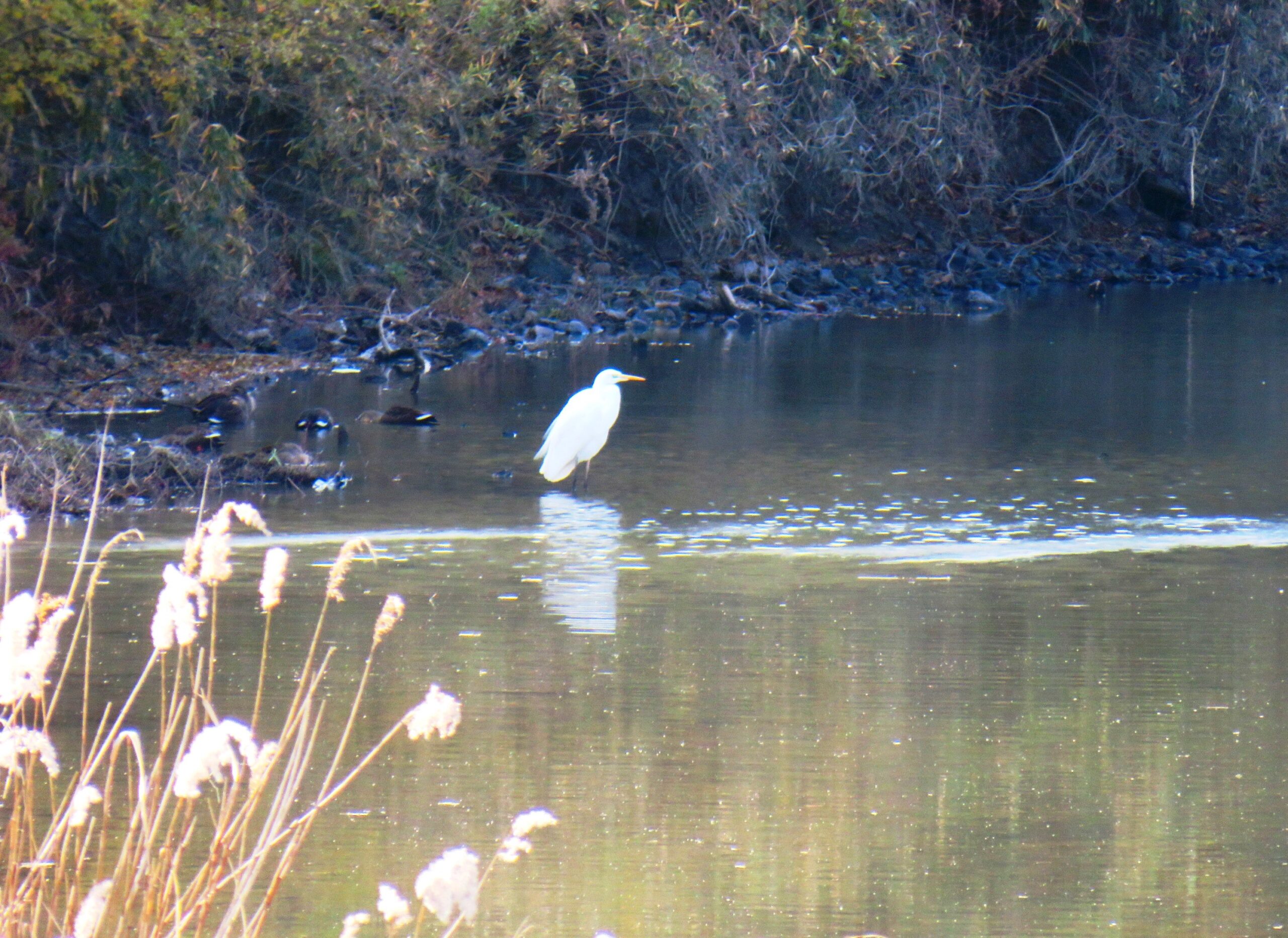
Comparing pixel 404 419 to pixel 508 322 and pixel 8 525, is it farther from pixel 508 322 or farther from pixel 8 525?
pixel 8 525

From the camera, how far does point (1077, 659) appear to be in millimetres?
6777

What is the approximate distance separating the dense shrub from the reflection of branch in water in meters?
5.52

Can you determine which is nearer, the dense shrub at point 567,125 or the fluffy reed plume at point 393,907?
the fluffy reed plume at point 393,907

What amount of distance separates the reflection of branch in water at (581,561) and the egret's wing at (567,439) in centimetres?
15

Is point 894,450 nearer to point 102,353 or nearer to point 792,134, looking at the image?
point 102,353

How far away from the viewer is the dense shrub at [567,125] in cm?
1444

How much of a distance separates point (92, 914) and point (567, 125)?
57.4 feet

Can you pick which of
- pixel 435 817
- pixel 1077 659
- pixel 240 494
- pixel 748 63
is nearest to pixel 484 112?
pixel 748 63

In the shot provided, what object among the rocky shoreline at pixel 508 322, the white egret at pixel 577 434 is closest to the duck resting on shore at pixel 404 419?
the rocky shoreline at pixel 508 322

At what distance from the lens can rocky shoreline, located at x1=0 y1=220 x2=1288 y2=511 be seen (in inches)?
400

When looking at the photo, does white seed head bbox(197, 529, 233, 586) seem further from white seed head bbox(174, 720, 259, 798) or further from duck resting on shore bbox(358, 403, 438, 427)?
duck resting on shore bbox(358, 403, 438, 427)

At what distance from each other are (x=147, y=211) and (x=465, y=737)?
397 inches

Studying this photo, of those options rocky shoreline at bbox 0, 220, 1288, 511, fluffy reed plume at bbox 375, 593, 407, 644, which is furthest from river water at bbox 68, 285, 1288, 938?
fluffy reed plume at bbox 375, 593, 407, 644

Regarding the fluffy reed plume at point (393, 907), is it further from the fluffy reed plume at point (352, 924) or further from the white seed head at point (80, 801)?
the white seed head at point (80, 801)
